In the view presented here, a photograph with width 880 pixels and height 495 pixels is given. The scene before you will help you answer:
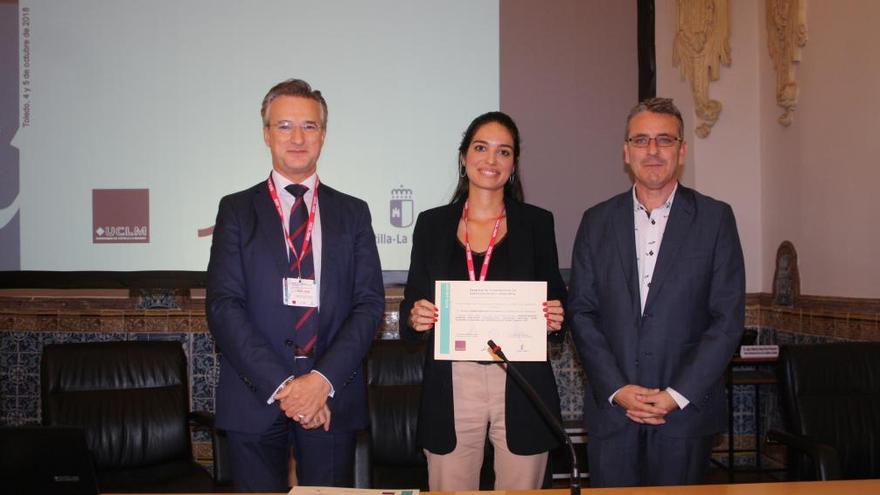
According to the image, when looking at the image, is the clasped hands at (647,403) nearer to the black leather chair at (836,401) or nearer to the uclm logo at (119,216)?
the black leather chair at (836,401)

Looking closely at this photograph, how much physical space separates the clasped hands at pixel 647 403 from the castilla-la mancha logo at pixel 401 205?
2.00 meters

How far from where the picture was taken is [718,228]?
230 cm

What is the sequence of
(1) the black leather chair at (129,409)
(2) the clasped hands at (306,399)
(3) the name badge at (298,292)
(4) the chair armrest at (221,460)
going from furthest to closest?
1. (1) the black leather chair at (129,409)
2. (4) the chair armrest at (221,460)
3. (3) the name badge at (298,292)
4. (2) the clasped hands at (306,399)

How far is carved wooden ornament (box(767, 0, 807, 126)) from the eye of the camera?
3812 mm

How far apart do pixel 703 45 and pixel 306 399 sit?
3.29m

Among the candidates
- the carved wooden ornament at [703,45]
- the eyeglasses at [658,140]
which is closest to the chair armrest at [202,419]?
the eyeglasses at [658,140]

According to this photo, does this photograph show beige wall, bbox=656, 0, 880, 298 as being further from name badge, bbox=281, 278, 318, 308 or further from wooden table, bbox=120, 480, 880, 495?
name badge, bbox=281, 278, 318, 308

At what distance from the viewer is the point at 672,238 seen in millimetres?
2285

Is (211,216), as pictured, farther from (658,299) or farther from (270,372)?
(658,299)

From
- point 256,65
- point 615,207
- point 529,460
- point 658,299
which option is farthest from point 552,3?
point 529,460

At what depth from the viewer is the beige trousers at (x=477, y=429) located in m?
2.26

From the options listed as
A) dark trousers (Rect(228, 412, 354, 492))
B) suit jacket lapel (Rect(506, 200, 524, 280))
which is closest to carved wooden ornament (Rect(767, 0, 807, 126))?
suit jacket lapel (Rect(506, 200, 524, 280))

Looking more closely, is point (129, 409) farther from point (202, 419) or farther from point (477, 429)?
point (477, 429)

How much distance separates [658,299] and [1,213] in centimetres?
343
